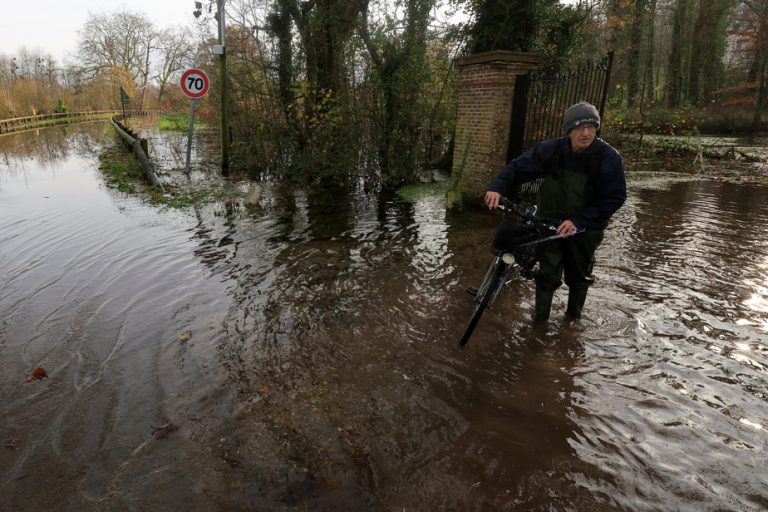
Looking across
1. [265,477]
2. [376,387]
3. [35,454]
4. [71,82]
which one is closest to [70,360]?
[35,454]

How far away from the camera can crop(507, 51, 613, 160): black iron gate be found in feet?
26.3

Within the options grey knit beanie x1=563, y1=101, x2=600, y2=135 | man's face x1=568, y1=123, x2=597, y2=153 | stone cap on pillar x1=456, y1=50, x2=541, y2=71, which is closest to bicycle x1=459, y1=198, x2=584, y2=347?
man's face x1=568, y1=123, x2=597, y2=153

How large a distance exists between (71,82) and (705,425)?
74.3m

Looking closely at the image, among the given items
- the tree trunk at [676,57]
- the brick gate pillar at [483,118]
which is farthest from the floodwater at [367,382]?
the tree trunk at [676,57]

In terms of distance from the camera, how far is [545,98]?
27.2ft

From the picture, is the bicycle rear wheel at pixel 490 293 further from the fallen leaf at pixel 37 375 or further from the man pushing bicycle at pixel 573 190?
the fallen leaf at pixel 37 375

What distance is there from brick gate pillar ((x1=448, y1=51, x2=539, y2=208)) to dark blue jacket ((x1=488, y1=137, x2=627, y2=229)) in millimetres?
4919

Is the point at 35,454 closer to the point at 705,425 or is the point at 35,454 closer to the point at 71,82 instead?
the point at 705,425

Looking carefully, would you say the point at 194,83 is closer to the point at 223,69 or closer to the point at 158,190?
the point at 223,69

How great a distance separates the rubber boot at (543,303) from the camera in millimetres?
4258

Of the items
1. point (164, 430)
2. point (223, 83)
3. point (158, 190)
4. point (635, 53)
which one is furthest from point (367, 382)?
point (635, 53)

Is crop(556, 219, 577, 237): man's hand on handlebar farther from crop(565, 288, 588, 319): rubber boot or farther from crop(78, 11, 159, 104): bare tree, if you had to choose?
crop(78, 11, 159, 104): bare tree

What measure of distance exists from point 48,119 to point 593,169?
4545cm

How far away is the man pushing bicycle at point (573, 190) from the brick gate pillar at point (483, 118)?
15.9 feet
